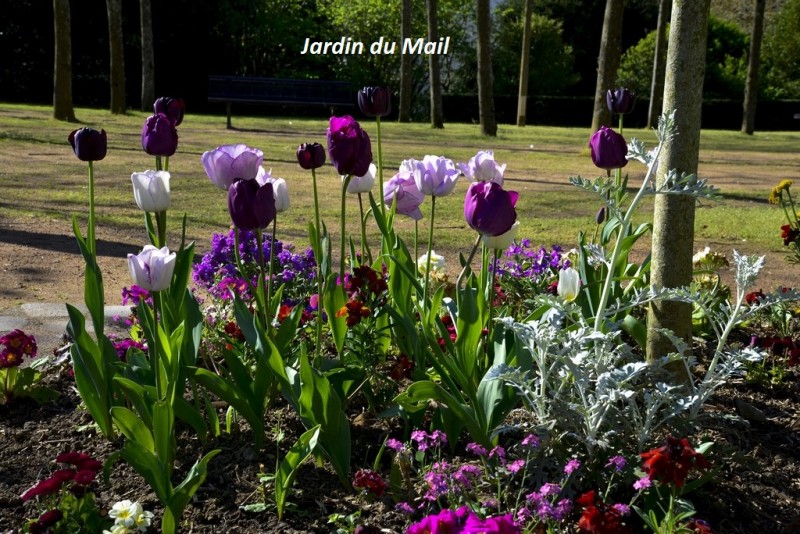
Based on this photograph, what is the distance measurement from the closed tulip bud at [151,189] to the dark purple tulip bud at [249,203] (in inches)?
10.4

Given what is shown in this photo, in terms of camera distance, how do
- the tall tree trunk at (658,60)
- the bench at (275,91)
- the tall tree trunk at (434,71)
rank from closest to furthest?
the bench at (275,91) < the tall tree trunk at (658,60) < the tall tree trunk at (434,71)

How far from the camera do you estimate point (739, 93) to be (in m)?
35.7

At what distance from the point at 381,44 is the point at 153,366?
31.0 m

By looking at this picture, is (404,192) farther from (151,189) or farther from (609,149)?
(151,189)

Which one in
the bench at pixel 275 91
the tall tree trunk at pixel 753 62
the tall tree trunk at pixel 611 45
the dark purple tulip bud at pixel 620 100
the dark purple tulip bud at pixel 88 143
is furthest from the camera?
the tall tree trunk at pixel 753 62

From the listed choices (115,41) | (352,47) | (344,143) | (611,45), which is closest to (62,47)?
(115,41)

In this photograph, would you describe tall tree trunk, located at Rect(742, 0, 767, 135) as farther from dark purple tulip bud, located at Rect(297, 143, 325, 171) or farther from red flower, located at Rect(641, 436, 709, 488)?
red flower, located at Rect(641, 436, 709, 488)

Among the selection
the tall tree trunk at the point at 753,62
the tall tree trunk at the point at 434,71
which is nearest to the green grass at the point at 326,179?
the tall tree trunk at the point at 434,71

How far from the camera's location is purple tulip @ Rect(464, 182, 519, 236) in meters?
2.60

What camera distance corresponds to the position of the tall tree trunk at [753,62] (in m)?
25.8

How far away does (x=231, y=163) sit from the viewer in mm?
2746

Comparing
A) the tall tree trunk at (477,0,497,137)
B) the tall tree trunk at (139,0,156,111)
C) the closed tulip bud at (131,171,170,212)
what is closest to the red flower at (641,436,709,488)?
the closed tulip bud at (131,171,170,212)

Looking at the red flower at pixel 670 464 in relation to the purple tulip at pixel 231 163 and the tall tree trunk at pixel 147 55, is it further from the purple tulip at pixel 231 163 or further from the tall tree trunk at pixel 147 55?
the tall tree trunk at pixel 147 55

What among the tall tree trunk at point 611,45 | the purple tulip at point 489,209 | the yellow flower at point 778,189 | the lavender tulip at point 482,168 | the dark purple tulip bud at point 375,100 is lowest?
the yellow flower at point 778,189
